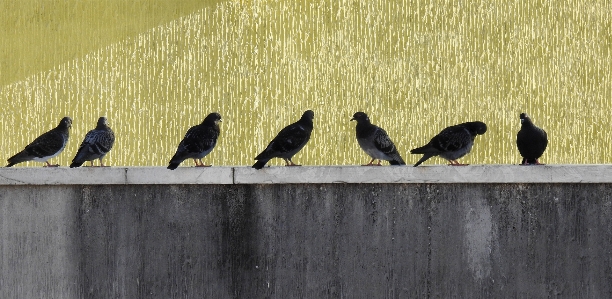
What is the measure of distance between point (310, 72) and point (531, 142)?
2.21 metres


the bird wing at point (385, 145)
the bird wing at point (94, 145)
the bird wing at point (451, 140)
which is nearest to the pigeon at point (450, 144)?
the bird wing at point (451, 140)

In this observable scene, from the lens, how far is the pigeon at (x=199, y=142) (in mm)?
5805

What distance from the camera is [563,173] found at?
5324 millimetres

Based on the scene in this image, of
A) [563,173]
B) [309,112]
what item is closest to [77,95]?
[309,112]

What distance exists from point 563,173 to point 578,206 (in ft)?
0.88

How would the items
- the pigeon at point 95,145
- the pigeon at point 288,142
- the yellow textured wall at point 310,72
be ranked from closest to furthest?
the pigeon at point 288,142, the pigeon at point 95,145, the yellow textured wall at point 310,72

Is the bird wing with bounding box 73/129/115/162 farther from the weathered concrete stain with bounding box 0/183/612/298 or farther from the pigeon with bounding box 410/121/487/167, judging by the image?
the pigeon with bounding box 410/121/487/167

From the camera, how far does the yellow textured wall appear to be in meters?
6.97

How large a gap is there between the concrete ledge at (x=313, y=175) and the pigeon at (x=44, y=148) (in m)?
0.46

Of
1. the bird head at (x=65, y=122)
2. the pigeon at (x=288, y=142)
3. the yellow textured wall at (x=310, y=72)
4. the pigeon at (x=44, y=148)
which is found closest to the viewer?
the pigeon at (x=288, y=142)

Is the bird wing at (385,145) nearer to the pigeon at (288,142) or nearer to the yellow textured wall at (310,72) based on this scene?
the pigeon at (288,142)

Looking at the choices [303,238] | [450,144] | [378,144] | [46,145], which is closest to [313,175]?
[303,238]

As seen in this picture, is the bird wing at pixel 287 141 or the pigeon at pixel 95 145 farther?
the pigeon at pixel 95 145

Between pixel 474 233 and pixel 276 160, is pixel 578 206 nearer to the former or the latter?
pixel 474 233
